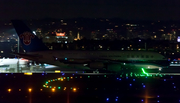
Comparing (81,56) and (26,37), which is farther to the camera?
(26,37)

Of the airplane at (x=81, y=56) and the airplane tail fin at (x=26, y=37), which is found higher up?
the airplane tail fin at (x=26, y=37)

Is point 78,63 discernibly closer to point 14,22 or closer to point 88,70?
point 88,70

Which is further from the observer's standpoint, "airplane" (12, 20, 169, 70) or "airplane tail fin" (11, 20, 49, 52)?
"airplane tail fin" (11, 20, 49, 52)

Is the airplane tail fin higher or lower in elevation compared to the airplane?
higher

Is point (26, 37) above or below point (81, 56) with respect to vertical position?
above

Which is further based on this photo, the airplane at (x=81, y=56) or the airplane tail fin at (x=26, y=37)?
the airplane tail fin at (x=26, y=37)

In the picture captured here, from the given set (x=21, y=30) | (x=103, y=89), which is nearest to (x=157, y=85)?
(x=103, y=89)

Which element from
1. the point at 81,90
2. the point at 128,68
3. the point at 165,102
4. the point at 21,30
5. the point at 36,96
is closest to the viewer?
the point at 165,102

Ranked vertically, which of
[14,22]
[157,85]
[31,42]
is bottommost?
[157,85]
